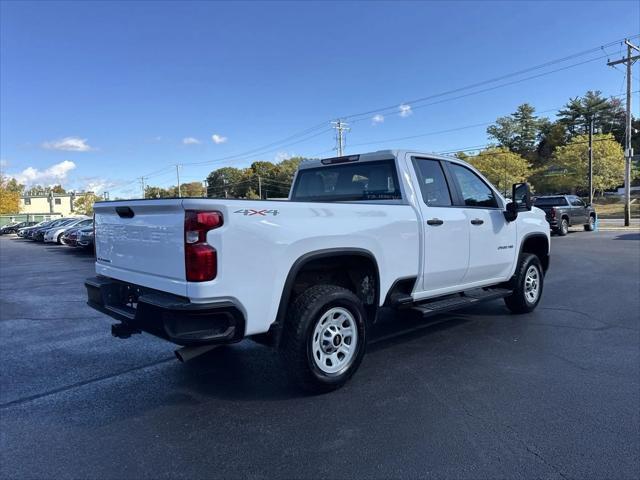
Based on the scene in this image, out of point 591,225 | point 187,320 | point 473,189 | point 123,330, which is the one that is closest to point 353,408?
→ point 187,320

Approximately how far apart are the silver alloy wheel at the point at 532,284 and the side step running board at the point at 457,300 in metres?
0.53

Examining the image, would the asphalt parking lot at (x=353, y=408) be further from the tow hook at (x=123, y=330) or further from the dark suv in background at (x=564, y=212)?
the dark suv in background at (x=564, y=212)

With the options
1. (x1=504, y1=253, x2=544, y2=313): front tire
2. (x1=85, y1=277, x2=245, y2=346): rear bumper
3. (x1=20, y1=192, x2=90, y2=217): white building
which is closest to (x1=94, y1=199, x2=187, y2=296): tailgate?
(x1=85, y1=277, x2=245, y2=346): rear bumper

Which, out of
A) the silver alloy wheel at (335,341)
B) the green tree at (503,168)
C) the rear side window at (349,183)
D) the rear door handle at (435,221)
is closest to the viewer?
the silver alloy wheel at (335,341)

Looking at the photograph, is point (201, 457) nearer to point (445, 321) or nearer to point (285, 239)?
point (285, 239)

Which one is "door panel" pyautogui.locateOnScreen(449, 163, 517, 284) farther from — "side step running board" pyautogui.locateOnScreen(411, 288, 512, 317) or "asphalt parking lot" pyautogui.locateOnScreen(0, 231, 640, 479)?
"asphalt parking lot" pyautogui.locateOnScreen(0, 231, 640, 479)

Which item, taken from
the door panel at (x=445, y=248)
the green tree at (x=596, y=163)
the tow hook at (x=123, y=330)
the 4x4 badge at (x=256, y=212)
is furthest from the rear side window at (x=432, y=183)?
the green tree at (x=596, y=163)

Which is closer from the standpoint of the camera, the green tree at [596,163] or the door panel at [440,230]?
the door panel at [440,230]

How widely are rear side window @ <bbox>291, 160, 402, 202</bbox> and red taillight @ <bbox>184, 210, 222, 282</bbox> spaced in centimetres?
227

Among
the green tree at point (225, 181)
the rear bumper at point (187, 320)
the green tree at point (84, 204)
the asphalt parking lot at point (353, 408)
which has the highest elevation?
the green tree at point (225, 181)

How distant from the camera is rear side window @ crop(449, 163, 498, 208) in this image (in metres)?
5.43

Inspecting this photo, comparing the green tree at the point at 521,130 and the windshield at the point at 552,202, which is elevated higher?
the green tree at the point at 521,130

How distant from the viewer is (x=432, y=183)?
5.05 meters

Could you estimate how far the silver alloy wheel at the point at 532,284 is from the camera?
6.47 metres
